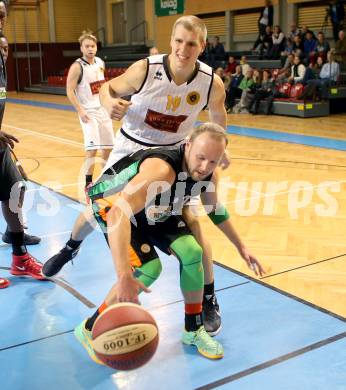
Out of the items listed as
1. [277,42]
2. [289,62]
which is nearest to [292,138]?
[289,62]

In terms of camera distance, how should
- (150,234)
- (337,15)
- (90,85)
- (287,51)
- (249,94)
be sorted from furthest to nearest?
(287,51)
(337,15)
(249,94)
(90,85)
(150,234)

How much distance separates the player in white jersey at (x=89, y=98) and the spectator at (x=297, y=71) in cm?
895

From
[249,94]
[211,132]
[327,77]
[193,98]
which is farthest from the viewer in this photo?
[249,94]

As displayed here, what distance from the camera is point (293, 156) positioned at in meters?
8.80

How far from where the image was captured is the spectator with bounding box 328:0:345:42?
15.9m

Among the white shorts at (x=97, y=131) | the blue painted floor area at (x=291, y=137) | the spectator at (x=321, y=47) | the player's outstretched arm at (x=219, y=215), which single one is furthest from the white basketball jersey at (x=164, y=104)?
the spectator at (x=321, y=47)

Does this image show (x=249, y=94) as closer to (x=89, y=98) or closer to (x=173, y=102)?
(x=89, y=98)

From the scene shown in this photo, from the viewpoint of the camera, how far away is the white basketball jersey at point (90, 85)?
666 cm

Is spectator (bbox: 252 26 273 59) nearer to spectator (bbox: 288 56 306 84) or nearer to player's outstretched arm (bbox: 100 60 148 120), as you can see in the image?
spectator (bbox: 288 56 306 84)

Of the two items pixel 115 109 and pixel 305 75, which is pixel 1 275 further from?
pixel 305 75

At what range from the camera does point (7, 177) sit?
388cm

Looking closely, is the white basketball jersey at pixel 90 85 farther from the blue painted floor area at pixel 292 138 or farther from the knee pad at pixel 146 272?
the blue painted floor area at pixel 292 138

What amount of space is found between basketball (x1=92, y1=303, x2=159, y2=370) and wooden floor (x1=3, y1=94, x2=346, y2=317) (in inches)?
63.7

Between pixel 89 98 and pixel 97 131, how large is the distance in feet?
1.54
